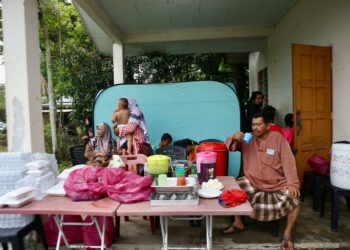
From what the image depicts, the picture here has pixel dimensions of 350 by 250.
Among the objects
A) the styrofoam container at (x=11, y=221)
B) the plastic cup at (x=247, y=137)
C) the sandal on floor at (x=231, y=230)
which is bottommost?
the sandal on floor at (x=231, y=230)

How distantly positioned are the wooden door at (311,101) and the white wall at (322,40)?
0.11m

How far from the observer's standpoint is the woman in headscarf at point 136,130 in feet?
14.2

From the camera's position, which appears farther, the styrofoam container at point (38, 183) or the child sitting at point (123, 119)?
the child sitting at point (123, 119)

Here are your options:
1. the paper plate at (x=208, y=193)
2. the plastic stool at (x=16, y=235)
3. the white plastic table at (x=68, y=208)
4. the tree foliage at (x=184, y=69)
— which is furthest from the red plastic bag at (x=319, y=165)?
the tree foliage at (x=184, y=69)

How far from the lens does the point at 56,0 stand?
26.5 feet

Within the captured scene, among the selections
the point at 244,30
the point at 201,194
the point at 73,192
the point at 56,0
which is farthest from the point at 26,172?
the point at 56,0

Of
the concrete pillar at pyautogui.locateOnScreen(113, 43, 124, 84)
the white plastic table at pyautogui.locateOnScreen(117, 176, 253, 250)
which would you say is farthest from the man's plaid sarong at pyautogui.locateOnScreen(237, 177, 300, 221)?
the concrete pillar at pyautogui.locateOnScreen(113, 43, 124, 84)

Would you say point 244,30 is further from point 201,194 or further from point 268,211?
point 201,194

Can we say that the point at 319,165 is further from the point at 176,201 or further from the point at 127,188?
the point at 127,188

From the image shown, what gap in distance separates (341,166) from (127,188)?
90.0 inches

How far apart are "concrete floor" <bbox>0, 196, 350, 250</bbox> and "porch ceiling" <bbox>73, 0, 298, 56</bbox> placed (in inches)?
127

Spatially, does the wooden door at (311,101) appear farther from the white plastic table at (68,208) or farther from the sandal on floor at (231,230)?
the white plastic table at (68,208)

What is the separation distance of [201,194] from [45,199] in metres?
1.18

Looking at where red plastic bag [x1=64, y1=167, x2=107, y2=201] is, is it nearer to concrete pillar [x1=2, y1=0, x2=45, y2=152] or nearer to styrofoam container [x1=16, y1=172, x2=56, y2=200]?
styrofoam container [x1=16, y1=172, x2=56, y2=200]
